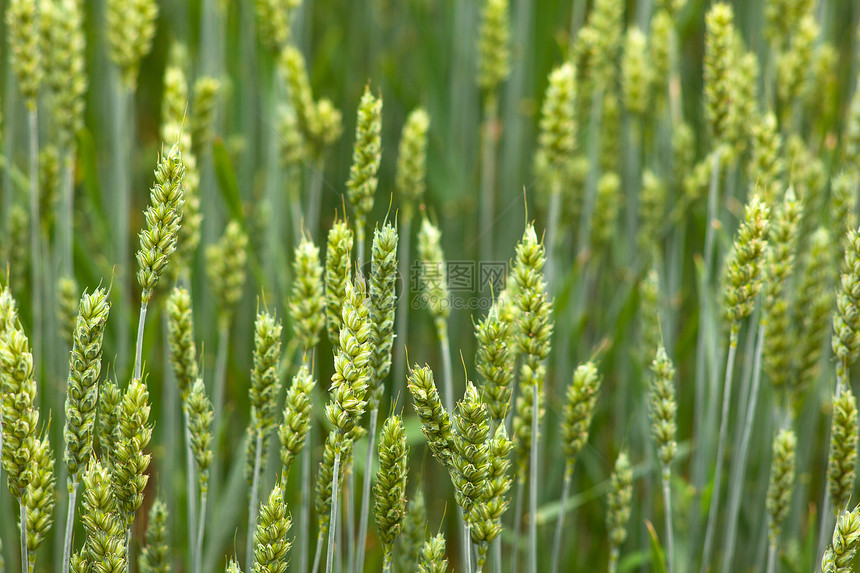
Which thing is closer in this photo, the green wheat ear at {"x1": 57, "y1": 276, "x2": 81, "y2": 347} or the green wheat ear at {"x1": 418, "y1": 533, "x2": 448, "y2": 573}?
the green wheat ear at {"x1": 418, "y1": 533, "x2": 448, "y2": 573}

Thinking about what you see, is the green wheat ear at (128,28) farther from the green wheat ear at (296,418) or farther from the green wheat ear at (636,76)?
the green wheat ear at (636,76)

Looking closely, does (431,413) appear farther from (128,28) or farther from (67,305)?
(128,28)

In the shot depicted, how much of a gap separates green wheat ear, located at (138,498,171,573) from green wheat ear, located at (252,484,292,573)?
22cm

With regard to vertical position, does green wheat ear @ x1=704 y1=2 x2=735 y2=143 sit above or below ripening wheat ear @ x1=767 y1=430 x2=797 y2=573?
above

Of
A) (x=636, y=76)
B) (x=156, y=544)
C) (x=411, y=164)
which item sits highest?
(x=636, y=76)

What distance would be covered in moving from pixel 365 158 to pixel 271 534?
1.59 feet

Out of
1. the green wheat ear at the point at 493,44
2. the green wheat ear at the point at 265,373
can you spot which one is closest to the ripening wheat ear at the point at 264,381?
the green wheat ear at the point at 265,373

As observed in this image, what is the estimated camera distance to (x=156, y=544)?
98 centimetres

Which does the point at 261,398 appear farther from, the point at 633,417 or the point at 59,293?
the point at 633,417

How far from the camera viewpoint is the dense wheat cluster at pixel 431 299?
833 millimetres

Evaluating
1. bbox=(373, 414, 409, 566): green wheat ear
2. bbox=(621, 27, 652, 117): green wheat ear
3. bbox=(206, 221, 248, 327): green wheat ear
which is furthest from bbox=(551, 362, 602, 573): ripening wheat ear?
bbox=(621, 27, 652, 117): green wheat ear

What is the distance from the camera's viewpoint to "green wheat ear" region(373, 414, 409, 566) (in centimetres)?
81

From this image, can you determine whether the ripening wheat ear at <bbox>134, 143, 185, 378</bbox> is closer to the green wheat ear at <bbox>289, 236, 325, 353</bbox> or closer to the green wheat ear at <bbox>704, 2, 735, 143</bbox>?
the green wheat ear at <bbox>289, 236, 325, 353</bbox>

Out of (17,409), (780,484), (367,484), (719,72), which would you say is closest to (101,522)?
(17,409)
